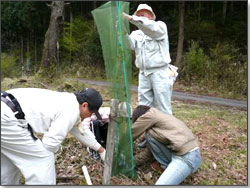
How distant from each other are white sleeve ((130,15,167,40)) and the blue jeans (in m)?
1.10

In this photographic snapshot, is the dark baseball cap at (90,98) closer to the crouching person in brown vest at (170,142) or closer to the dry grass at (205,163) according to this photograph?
the crouching person in brown vest at (170,142)

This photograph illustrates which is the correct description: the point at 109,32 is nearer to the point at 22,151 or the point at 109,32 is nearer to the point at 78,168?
the point at 22,151

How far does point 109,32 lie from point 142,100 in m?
1.19

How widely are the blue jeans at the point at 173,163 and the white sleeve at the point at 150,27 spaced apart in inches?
43.4

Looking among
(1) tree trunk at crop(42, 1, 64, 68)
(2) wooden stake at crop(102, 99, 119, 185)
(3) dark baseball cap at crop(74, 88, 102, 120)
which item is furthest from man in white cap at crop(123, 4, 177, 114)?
(1) tree trunk at crop(42, 1, 64, 68)

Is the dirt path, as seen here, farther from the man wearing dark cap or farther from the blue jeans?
the man wearing dark cap

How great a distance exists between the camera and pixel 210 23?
15805mm

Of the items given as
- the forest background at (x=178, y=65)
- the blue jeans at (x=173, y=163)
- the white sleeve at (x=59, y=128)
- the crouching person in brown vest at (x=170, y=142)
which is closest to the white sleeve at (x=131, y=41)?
the crouching person in brown vest at (x=170, y=142)

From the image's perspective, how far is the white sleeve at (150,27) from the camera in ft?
11.1

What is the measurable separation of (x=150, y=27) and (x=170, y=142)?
1.23 m

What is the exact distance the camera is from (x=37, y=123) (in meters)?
2.72

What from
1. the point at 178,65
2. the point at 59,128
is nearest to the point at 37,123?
the point at 59,128

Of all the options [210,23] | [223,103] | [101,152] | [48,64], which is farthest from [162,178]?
[210,23]

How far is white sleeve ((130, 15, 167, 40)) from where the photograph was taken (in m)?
3.37
